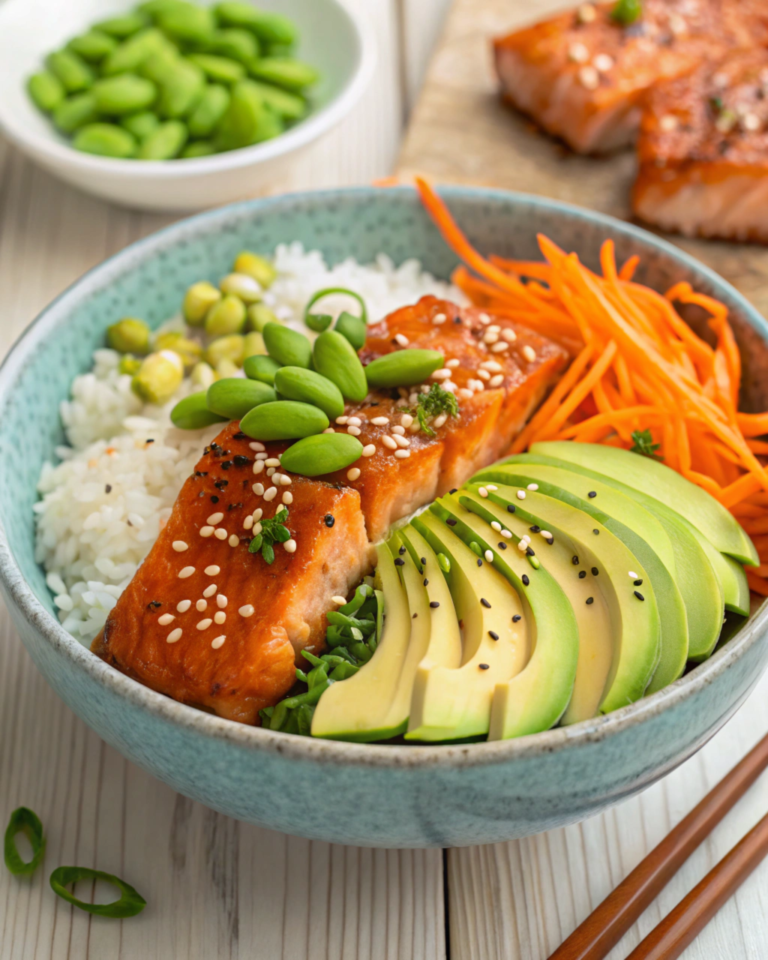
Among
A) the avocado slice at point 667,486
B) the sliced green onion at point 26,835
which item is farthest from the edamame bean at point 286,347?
the sliced green onion at point 26,835

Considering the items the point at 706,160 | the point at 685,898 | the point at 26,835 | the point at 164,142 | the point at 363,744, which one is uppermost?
the point at 706,160

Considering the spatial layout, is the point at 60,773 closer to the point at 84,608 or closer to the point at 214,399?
the point at 84,608

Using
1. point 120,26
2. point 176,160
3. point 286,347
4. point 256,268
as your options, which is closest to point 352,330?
point 286,347

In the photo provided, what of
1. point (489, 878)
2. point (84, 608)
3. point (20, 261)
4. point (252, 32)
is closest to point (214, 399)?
point (84, 608)

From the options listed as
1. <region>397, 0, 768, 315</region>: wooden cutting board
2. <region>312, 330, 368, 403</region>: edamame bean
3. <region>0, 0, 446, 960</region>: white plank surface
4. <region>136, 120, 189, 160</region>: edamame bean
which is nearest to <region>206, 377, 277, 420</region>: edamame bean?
<region>312, 330, 368, 403</region>: edamame bean

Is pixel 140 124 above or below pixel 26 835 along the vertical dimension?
above

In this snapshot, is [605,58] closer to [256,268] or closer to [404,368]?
[256,268]

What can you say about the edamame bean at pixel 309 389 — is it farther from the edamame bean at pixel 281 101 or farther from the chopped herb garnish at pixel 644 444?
the edamame bean at pixel 281 101
